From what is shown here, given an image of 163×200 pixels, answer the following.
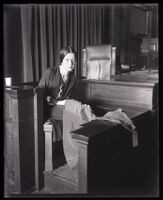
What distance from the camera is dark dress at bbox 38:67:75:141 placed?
2.65 metres

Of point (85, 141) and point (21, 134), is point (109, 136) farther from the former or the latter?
point (21, 134)

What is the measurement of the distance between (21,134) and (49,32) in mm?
2558

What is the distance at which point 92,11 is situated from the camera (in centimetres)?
570

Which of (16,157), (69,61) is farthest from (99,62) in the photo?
(16,157)

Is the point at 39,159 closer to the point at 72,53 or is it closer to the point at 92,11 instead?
the point at 72,53

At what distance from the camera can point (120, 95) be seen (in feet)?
10.00

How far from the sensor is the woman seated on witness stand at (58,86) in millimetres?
2656

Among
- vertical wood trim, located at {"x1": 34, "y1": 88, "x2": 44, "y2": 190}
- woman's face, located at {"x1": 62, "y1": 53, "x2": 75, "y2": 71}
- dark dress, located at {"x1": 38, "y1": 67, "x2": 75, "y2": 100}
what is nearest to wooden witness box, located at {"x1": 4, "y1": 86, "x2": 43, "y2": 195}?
vertical wood trim, located at {"x1": 34, "y1": 88, "x2": 44, "y2": 190}

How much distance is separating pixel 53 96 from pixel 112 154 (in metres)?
1.01

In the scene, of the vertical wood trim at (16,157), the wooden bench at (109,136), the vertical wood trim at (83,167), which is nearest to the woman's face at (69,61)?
the wooden bench at (109,136)

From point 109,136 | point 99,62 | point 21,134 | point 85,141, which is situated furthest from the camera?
point 99,62

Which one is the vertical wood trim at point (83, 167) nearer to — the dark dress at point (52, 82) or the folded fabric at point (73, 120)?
the folded fabric at point (73, 120)
